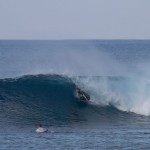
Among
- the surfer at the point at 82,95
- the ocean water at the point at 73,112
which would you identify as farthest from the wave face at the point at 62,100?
the surfer at the point at 82,95

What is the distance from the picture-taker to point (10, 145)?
2955 cm

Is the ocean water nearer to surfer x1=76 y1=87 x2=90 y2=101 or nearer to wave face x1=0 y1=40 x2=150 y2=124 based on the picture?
wave face x1=0 y1=40 x2=150 y2=124

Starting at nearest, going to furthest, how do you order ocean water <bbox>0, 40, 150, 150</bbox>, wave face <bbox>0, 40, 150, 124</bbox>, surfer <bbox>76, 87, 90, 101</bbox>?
ocean water <bbox>0, 40, 150, 150</bbox> → wave face <bbox>0, 40, 150, 124</bbox> → surfer <bbox>76, 87, 90, 101</bbox>

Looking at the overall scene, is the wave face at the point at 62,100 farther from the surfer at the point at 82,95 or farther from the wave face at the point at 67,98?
the surfer at the point at 82,95

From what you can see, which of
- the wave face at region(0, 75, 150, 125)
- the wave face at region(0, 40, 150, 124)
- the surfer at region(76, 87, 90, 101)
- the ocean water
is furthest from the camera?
the surfer at region(76, 87, 90, 101)

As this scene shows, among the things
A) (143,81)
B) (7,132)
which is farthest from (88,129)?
(143,81)

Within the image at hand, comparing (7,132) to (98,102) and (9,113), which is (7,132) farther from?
Result: (98,102)

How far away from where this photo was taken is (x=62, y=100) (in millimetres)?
42562

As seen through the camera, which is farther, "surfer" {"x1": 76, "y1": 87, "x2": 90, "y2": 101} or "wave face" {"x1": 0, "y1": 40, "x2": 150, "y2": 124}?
"surfer" {"x1": 76, "y1": 87, "x2": 90, "y2": 101}

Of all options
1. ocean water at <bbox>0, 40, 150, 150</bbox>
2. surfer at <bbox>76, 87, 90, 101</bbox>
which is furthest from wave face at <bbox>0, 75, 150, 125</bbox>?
surfer at <bbox>76, 87, 90, 101</bbox>

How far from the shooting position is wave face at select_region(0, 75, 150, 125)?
3897 centimetres

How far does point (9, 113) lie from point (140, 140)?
10.1m

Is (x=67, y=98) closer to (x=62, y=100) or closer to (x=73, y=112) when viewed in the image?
(x=62, y=100)

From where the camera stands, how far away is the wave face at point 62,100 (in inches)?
1534
